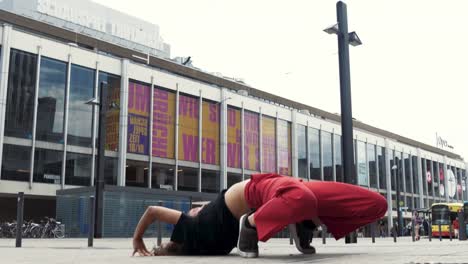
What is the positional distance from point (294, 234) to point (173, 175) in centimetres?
3514

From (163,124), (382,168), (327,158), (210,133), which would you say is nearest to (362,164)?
(382,168)

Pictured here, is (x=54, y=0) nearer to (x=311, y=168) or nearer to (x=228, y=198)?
(x=311, y=168)

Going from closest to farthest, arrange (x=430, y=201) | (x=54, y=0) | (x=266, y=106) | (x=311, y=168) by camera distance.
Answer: (x=266, y=106)
(x=311, y=168)
(x=54, y=0)
(x=430, y=201)

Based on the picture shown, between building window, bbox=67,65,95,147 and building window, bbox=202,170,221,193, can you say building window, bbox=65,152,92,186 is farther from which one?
building window, bbox=202,170,221,193

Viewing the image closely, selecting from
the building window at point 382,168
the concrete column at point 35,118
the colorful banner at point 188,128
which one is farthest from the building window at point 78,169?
the building window at point 382,168

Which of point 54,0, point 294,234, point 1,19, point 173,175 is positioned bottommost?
point 294,234

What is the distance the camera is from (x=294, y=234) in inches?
242

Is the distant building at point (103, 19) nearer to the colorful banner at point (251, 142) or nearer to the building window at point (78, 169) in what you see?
the colorful banner at point (251, 142)

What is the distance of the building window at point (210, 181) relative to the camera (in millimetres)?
43031

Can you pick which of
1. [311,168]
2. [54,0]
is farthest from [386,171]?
[54,0]

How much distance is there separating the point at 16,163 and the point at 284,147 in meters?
26.2

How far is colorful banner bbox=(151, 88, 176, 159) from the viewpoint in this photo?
39.3 metres

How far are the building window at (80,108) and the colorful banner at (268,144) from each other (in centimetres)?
1773

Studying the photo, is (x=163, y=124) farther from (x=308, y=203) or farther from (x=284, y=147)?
(x=308, y=203)
